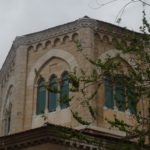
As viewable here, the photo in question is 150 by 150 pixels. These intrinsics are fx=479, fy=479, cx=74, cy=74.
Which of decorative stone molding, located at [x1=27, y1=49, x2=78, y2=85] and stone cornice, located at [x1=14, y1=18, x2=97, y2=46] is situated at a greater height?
stone cornice, located at [x1=14, y1=18, x2=97, y2=46]

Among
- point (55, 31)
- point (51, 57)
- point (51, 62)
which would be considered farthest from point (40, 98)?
point (55, 31)

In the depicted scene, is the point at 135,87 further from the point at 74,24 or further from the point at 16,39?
the point at 16,39

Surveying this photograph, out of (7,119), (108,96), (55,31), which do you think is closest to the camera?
(108,96)

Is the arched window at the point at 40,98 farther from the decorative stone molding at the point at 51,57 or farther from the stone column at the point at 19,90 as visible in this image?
the stone column at the point at 19,90

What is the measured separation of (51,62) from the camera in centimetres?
2103

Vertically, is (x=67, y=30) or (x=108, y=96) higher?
(x=67, y=30)

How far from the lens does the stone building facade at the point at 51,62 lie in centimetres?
1952

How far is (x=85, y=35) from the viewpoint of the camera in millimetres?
20297

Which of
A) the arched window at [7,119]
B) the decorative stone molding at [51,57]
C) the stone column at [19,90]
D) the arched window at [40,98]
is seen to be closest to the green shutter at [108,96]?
the decorative stone molding at [51,57]

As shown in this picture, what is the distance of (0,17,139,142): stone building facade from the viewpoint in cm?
1952

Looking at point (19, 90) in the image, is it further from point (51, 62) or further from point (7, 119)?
point (7, 119)

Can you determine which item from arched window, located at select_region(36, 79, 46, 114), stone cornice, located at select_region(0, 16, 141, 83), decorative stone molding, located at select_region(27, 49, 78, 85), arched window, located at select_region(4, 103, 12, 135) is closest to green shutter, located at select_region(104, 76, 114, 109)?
decorative stone molding, located at select_region(27, 49, 78, 85)

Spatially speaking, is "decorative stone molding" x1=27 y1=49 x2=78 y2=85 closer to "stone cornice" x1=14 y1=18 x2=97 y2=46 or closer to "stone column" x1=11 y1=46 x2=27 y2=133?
"stone column" x1=11 y1=46 x2=27 y2=133

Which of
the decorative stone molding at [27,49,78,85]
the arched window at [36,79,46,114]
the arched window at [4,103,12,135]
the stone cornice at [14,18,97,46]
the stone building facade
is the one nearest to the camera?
the stone building facade
